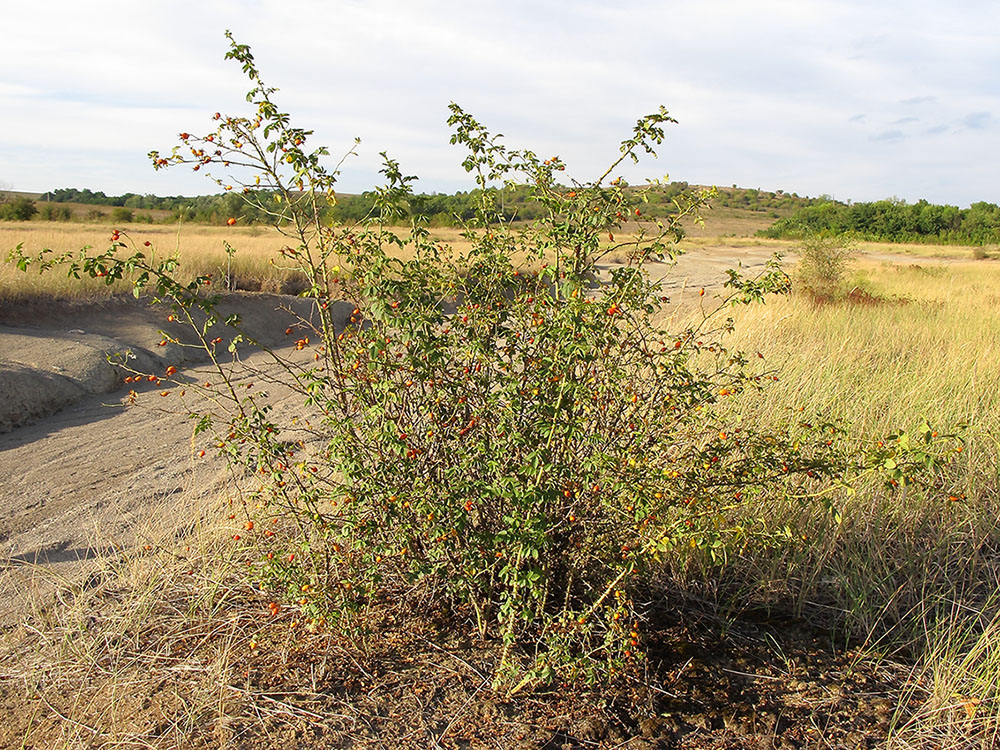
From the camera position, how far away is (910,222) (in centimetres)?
6034

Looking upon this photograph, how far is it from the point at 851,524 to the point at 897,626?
58 cm

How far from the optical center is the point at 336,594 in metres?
2.77

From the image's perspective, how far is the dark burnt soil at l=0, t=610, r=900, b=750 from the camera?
7.98 ft

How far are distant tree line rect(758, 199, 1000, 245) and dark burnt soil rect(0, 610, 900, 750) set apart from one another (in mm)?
54022

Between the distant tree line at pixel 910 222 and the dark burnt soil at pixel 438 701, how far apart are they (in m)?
54.0

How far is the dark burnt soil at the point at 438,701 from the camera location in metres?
2.43

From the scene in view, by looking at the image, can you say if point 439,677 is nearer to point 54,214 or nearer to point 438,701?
point 438,701

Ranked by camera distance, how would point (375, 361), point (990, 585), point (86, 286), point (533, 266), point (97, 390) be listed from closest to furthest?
point (375, 361) < point (533, 266) < point (990, 585) < point (97, 390) < point (86, 286)

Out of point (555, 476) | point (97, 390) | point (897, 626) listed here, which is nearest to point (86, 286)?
point (97, 390)

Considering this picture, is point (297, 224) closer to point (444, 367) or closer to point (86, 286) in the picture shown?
point (444, 367)

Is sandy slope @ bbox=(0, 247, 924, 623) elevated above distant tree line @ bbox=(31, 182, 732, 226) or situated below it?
below

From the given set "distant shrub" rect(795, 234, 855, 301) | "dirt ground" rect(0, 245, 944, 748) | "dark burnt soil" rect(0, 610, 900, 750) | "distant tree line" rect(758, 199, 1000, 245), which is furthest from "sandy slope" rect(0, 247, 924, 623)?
"distant tree line" rect(758, 199, 1000, 245)

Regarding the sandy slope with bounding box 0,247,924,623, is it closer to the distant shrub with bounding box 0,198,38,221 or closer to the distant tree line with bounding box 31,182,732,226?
the distant tree line with bounding box 31,182,732,226

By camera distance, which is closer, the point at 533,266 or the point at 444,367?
the point at 444,367
